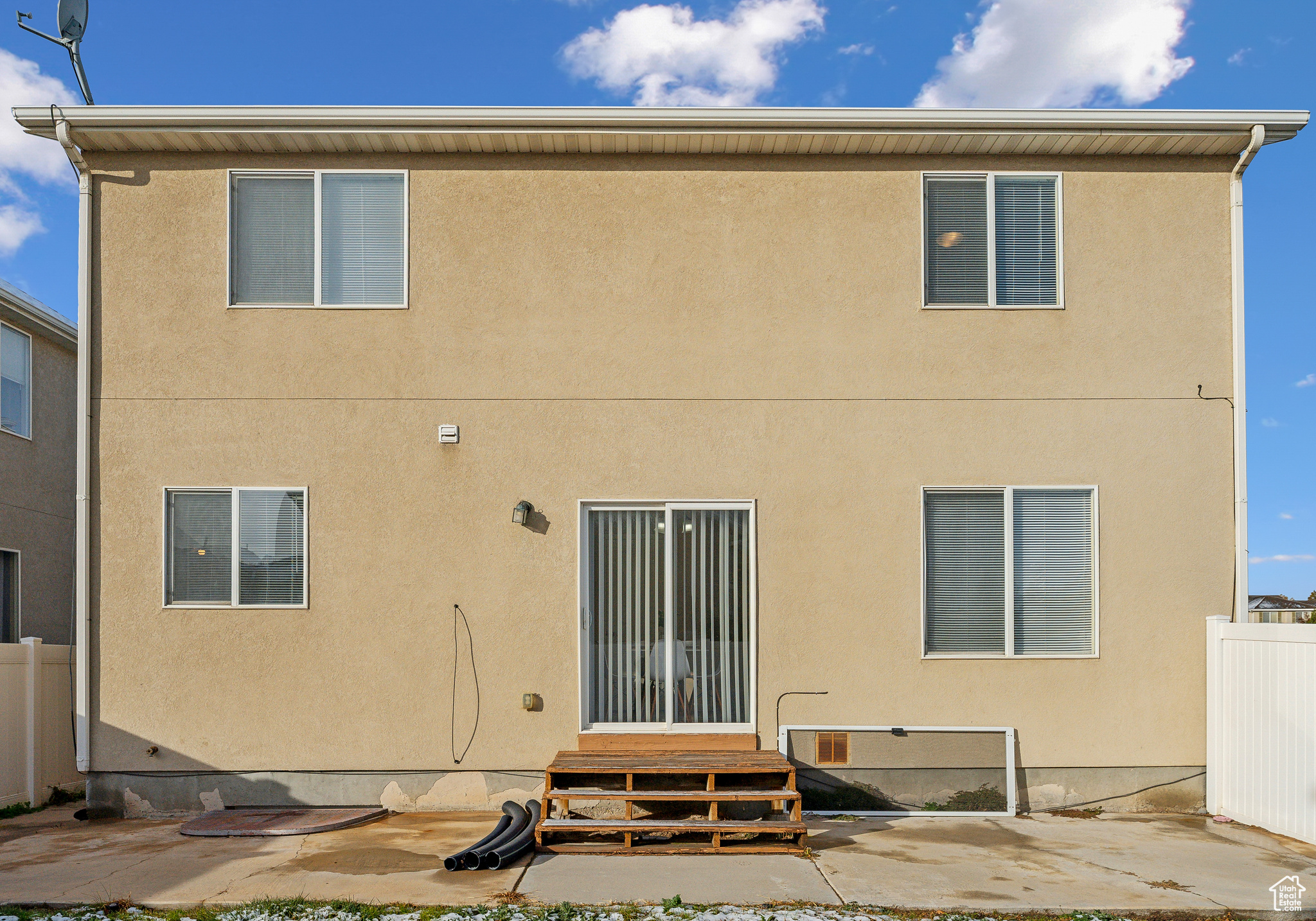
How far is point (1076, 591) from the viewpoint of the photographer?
782cm

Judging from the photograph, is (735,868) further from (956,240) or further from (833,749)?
(956,240)

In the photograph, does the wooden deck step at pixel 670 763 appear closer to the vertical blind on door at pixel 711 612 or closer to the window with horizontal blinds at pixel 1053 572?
the vertical blind on door at pixel 711 612

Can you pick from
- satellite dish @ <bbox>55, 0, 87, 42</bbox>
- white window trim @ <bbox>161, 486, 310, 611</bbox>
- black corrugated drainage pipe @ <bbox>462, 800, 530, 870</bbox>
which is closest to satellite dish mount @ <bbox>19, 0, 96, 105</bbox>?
satellite dish @ <bbox>55, 0, 87, 42</bbox>

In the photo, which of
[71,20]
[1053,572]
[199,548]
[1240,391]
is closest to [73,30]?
[71,20]

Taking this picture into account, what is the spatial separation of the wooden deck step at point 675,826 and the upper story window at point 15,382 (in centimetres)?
931

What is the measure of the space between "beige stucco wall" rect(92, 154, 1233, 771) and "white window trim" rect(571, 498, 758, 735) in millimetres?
85

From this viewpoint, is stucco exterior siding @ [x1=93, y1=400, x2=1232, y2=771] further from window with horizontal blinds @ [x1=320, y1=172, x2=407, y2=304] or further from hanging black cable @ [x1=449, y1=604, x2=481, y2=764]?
window with horizontal blinds @ [x1=320, y1=172, x2=407, y2=304]

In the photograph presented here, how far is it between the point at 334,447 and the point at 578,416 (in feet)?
6.89

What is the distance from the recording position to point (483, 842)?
20.5ft

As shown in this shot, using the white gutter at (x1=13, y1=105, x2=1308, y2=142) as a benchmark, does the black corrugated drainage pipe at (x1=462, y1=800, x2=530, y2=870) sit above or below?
below

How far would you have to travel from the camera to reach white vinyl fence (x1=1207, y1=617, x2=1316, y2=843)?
6723 mm

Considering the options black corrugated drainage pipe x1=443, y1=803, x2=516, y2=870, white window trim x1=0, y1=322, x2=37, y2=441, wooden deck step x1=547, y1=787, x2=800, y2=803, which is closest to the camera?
black corrugated drainage pipe x1=443, y1=803, x2=516, y2=870

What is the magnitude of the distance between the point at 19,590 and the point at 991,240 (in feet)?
39.6

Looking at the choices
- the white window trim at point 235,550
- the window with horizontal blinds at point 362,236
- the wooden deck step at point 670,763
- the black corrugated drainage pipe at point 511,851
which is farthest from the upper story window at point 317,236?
the black corrugated drainage pipe at point 511,851
